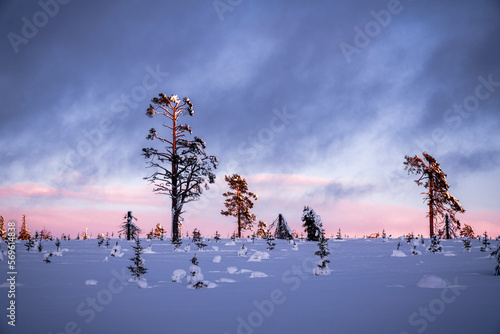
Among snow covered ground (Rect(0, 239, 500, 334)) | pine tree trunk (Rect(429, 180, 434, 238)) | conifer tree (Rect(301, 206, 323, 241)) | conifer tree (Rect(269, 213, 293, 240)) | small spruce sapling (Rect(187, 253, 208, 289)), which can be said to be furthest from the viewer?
pine tree trunk (Rect(429, 180, 434, 238))

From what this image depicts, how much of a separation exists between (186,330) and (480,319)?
360cm

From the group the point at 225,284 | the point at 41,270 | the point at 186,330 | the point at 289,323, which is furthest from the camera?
the point at 41,270

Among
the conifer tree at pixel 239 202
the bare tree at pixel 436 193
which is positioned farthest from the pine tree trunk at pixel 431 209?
the conifer tree at pixel 239 202

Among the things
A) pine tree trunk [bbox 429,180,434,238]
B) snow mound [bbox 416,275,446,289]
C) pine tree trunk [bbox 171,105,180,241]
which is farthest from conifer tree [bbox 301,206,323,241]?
pine tree trunk [bbox 429,180,434,238]

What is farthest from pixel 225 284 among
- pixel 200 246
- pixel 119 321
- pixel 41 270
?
pixel 200 246

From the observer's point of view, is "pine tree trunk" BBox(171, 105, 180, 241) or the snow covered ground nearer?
the snow covered ground

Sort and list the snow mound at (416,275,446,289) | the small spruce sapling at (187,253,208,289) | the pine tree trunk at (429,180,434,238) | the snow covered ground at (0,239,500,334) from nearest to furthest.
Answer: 1. the snow covered ground at (0,239,500,334)
2. the snow mound at (416,275,446,289)
3. the small spruce sapling at (187,253,208,289)
4. the pine tree trunk at (429,180,434,238)

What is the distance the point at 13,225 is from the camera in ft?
22.1

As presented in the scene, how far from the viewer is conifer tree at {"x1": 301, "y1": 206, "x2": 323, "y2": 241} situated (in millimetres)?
21156

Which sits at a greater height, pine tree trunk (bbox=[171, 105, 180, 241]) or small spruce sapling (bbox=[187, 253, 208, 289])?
pine tree trunk (bbox=[171, 105, 180, 241])

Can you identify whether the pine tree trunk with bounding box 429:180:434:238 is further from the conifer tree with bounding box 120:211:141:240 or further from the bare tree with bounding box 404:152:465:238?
the conifer tree with bounding box 120:211:141:240

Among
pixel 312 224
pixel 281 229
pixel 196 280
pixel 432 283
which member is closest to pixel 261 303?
pixel 196 280

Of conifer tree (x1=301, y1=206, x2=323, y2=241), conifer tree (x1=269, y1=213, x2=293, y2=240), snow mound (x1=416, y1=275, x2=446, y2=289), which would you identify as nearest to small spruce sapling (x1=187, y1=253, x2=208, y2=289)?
snow mound (x1=416, y1=275, x2=446, y2=289)

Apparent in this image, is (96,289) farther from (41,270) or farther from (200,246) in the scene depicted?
(200,246)
